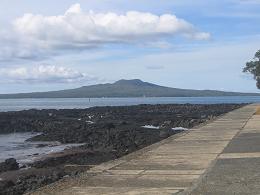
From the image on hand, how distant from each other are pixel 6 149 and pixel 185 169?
1984 centimetres

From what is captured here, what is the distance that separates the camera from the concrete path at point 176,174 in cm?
921

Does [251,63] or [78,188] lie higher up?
[251,63]

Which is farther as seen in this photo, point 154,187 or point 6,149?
point 6,149

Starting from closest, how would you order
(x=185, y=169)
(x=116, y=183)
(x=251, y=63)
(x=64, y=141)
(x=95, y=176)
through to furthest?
(x=116, y=183) < (x=95, y=176) < (x=185, y=169) < (x=64, y=141) < (x=251, y=63)

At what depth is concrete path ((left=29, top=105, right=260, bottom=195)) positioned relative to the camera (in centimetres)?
921

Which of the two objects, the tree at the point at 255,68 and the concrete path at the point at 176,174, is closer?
the concrete path at the point at 176,174

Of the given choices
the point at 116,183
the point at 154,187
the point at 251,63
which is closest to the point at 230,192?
the point at 154,187

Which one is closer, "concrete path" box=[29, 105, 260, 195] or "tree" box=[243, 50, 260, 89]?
"concrete path" box=[29, 105, 260, 195]

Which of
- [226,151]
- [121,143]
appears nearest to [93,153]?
[121,143]

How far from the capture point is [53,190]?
952 centimetres

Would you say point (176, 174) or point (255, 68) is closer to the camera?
point (176, 174)

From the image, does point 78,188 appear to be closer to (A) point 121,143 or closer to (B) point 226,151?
(B) point 226,151

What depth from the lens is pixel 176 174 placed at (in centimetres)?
1112

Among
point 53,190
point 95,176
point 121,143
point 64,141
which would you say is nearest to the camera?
point 53,190
